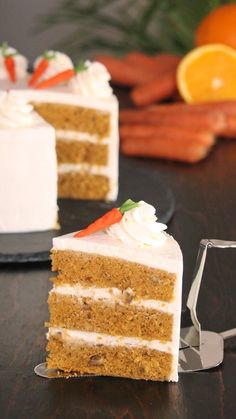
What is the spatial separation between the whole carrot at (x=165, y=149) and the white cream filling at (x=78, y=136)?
68 cm

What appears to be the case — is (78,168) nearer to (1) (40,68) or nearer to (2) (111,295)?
(1) (40,68)

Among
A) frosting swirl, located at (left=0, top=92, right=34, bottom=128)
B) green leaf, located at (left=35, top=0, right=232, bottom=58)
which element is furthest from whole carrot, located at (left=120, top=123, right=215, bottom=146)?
frosting swirl, located at (left=0, top=92, right=34, bottom=128)

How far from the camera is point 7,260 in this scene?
4.89m

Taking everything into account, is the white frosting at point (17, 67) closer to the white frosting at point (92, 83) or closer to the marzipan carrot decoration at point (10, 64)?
the marzipan carrot decoration at point (10, 64)

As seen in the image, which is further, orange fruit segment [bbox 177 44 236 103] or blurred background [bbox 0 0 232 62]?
blurred background [bbox 0 0 232 62]

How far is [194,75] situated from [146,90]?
0.35 meters

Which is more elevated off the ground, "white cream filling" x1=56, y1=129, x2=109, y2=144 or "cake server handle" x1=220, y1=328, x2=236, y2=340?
"white cream filling" x1=56, y1=129, x2=109, y2=144

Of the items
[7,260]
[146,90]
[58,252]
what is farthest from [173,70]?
[58,252]

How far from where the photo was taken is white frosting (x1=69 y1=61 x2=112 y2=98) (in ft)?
19.2

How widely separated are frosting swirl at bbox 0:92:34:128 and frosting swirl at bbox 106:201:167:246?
1478 mm

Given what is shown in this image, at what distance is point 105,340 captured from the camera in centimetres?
400

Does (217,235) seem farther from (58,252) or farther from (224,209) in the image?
(58,252)

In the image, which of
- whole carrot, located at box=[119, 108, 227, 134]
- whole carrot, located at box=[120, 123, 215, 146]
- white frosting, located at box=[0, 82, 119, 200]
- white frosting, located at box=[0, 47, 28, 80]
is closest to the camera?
white frosting, located at box=[0, 82, 119, 200]

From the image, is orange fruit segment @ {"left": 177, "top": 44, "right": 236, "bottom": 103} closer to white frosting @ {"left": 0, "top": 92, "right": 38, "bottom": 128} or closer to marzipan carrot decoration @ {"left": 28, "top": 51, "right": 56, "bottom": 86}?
marzipan carrot decoration @ {"left": 28, "top": 51, "right": 56, "bottom": 86}
